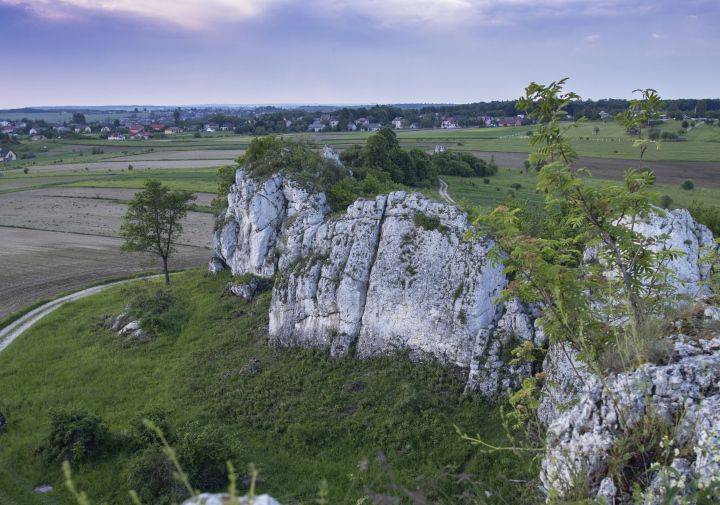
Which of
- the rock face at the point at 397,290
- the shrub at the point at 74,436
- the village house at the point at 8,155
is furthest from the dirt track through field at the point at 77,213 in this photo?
the village house at the point at 8,155

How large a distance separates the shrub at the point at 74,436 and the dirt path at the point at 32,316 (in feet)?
50.1

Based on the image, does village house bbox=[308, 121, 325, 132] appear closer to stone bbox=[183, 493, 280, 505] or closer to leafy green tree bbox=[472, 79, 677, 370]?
leafy green tree bbox=[472, 79, 677, 370]

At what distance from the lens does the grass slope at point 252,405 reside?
16.6m

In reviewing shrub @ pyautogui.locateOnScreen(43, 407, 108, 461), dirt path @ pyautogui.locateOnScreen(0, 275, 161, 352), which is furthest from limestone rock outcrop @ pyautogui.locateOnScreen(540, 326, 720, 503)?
dirt path @ pyautogui.locateOnScreen(0, 275, 161, 352)

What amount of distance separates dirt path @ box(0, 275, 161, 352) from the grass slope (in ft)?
5.53

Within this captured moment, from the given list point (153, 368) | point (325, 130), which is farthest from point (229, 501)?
point (325, 130)

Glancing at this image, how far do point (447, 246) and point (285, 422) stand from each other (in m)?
12.3

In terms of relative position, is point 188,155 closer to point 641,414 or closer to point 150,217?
point 150,217

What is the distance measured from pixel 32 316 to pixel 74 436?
21.4 metres

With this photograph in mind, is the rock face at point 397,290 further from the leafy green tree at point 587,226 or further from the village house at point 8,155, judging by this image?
the village house at point 8,155

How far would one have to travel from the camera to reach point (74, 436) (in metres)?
18.2

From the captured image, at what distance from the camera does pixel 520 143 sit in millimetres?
113688

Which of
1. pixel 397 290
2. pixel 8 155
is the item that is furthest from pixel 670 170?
pixel 8 155

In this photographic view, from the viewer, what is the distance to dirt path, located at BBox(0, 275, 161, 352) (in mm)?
30578
